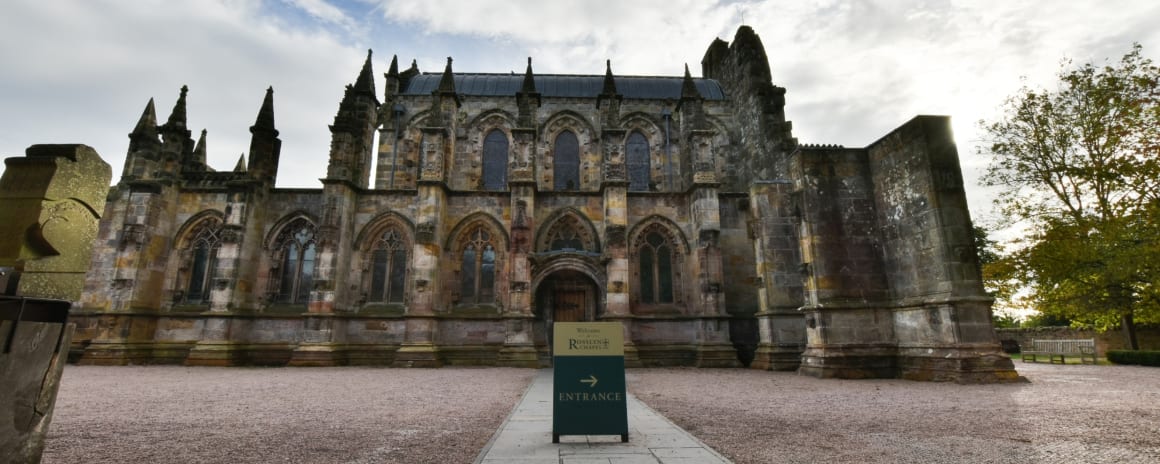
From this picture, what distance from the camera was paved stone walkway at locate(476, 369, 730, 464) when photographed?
13.2ft


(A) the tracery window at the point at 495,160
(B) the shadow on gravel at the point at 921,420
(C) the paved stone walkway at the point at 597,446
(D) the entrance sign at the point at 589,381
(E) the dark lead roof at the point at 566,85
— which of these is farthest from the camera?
(E) the dark lead roof at the point at 566,85

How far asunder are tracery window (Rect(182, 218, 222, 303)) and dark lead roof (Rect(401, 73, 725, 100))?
10.5 metres

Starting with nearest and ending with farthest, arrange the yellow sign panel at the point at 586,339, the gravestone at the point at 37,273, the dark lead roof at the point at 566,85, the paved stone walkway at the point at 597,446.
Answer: the gravestone at the point at 37,273 → the paved stone walkway at the point at 597,446 → the yellow sign panel at the point at 586,339 → the dark lead roof at the point at 566,85

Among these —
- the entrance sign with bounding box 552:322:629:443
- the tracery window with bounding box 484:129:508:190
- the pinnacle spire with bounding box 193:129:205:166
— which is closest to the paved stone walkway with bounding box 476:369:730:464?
the entrance sign with bounding box 552:322:629:443

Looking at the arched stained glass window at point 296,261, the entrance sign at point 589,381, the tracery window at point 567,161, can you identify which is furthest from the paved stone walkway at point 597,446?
the tracery window at point 567,161

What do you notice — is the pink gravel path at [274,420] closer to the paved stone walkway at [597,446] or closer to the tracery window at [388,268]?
the paved stone walkway at [597,446]

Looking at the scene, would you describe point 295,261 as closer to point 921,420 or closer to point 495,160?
point 495,160

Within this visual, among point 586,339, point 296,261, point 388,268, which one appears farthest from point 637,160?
point 586,339

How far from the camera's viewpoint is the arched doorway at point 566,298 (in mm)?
17188

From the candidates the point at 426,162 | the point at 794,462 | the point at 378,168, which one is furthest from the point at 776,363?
the point at 378,168

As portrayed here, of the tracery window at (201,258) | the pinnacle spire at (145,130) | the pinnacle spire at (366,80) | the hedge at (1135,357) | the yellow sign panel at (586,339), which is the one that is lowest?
the hedge at (1135,357)

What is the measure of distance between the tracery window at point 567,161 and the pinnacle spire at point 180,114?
1441cm

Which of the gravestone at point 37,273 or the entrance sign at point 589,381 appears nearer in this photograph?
the gravestone at point 37,273

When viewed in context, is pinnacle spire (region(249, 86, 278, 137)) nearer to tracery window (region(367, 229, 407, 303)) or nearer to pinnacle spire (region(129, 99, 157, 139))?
pinnacle spire (region(129, 99, 157, 139))
